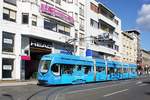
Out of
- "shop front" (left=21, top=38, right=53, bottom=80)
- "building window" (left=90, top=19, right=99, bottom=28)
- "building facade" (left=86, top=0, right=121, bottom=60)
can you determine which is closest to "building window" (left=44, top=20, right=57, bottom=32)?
"shop front" (left=21, top=38, right=53, bottom=80)

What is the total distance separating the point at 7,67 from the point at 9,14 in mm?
6109

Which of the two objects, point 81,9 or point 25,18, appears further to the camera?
point 81,9

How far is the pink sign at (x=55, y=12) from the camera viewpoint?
4459 cm

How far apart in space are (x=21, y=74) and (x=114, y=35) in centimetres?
4465

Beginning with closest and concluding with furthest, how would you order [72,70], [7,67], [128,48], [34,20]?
1. [72,70]
2. [7,67]
3. [34,20]
4. [128,48]

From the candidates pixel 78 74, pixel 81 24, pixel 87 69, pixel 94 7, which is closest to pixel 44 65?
pixel 78 74

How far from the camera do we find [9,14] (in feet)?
130

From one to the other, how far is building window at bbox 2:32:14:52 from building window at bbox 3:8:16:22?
5.88ft

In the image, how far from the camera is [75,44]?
183 feet

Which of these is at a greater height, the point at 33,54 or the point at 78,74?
the point at 33,54

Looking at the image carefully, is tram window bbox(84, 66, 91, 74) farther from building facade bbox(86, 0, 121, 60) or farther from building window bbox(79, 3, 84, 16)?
building window bbox(79, 3, 84, 16)

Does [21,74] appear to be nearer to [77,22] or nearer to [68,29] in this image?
[68,29]

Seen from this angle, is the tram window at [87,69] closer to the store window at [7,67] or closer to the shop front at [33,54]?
the shop front at [33,54]

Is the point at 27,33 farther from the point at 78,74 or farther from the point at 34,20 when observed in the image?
the point at 78,74
